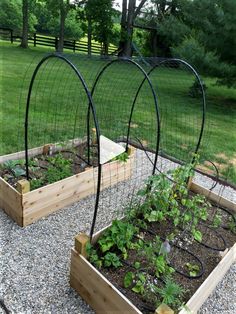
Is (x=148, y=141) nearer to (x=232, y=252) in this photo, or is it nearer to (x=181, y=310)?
(x=232, y=252)

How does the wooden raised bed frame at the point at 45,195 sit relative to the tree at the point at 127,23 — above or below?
below

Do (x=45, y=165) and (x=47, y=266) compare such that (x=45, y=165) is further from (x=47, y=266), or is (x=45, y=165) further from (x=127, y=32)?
(x=127, y=32)

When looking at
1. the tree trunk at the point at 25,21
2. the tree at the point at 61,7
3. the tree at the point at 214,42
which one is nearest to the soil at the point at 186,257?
the tree at the point at 214,42

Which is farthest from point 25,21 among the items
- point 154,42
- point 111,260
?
point 111,260

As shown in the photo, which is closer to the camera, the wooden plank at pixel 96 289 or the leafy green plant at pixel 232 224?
the wooden plank at pixel 96 289

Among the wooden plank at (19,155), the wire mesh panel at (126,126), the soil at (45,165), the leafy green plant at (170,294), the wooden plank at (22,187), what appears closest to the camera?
the leafy green plant at (170,294)

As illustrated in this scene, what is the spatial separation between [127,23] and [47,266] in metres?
13.6

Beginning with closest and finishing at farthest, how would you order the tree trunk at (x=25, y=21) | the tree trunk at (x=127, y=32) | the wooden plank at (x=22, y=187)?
the wooden plank at (x=22, y=187), the tree trunk at (x=127, y=32), the tree trunk at (x=25, y=21)

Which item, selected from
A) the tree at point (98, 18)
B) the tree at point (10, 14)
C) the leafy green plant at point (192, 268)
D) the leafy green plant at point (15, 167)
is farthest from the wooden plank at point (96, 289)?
the tree at point (10, 14)

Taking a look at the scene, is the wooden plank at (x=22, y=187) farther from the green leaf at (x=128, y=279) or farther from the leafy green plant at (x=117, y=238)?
the green leaf at (x=128, y=279)

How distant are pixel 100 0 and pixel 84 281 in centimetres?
1420

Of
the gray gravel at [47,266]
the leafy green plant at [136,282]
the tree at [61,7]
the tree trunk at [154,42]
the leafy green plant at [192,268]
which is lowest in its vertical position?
the gray gravel at [47,266]

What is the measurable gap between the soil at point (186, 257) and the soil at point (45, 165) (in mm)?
1155

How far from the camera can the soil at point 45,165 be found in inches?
118
